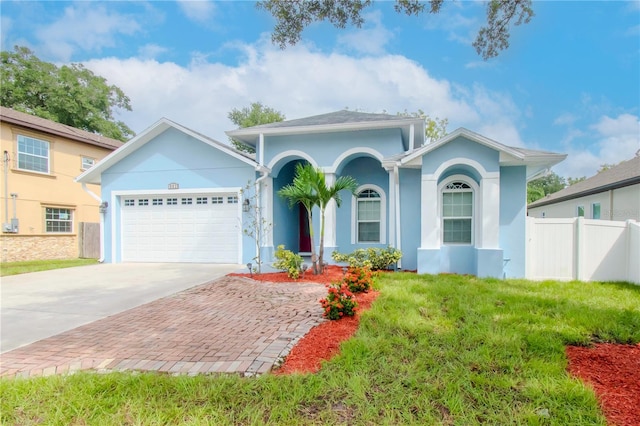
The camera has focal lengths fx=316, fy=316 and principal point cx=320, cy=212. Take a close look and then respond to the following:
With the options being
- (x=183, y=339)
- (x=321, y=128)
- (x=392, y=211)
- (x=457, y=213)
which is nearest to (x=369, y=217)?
(x=392, y=211)

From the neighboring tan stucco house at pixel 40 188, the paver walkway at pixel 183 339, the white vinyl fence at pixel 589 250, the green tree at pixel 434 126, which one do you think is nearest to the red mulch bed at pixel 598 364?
the paver walkway at pixel 183 339

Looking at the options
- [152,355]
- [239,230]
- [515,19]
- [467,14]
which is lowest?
[152,355]

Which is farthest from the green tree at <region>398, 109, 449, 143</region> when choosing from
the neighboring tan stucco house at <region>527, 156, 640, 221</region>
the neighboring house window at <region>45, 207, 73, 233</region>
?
the neighboring house window at <region>45, 207, 73, 233</region>

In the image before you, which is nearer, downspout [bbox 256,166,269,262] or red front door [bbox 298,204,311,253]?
downspout [bbox 256,166,269,262]

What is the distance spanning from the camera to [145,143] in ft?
38.6

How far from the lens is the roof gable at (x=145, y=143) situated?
35.6ft

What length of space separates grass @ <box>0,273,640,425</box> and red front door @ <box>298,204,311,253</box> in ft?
27.9

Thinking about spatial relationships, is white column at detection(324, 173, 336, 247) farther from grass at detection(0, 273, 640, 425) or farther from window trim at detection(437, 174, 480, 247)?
grass at detection(0, 273, 640, 425)

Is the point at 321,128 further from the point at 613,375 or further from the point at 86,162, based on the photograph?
the point at 86,162

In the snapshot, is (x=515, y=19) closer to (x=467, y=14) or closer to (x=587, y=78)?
(x=467, y=14)

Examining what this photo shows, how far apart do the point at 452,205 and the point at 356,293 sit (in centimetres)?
424

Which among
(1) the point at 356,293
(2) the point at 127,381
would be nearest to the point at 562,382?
(1) the point at 356,293

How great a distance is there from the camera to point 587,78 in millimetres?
13195

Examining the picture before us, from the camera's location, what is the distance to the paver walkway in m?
3.53
